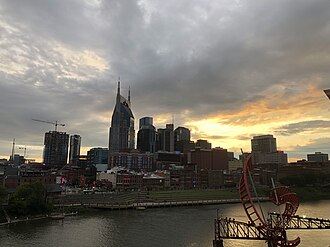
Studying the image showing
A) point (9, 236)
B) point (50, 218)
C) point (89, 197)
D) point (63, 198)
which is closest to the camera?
point (9, 236)

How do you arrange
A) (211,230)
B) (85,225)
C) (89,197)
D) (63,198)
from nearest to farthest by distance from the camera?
1. (211,230)
2. (85,225)
3. (63,198)
4. (89,197)

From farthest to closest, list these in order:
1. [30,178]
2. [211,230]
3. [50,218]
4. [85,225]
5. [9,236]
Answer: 1. [30,178]
2. [50,218]
3. [85,225]
4. [211,230]
5. [9,236]

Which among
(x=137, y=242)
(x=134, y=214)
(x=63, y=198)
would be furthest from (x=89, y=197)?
(x=137, y=242)

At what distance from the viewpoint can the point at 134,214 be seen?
119938 mm

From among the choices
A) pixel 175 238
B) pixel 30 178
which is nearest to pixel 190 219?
pixel 175 238

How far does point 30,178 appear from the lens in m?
152

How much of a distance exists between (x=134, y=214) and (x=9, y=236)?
5183cm

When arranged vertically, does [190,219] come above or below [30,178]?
below

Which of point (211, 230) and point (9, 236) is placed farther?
point (211, 230)

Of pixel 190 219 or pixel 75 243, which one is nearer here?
pixel 75 243

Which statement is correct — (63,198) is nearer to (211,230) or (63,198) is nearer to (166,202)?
(166,202)

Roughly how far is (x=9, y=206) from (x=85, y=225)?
26237 millimetres

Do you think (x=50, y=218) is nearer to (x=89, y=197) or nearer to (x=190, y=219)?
(x=89, y=197)

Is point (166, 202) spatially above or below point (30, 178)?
below
